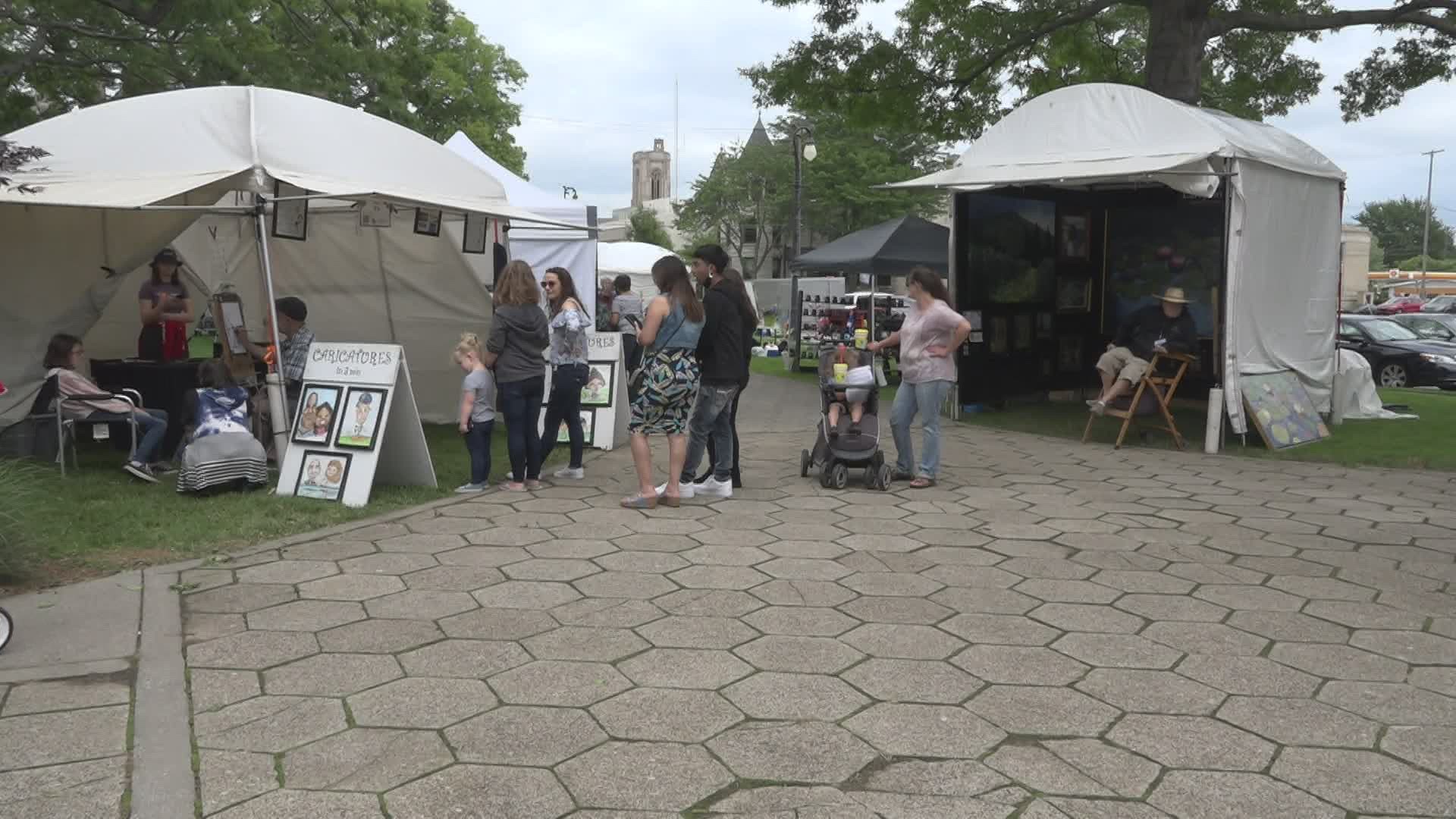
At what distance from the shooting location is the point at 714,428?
759 centimetres

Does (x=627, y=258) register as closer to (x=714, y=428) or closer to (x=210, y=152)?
(x=210, y=152)

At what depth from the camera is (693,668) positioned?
4.18 metres

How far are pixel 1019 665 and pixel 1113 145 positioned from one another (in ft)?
24.4

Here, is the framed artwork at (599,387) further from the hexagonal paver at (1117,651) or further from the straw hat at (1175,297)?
the hexagonal paver at (1117,651)

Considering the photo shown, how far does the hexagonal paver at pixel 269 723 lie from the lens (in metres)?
3.50

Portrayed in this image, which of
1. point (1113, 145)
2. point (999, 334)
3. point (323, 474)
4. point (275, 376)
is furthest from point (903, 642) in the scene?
point (999, 334)

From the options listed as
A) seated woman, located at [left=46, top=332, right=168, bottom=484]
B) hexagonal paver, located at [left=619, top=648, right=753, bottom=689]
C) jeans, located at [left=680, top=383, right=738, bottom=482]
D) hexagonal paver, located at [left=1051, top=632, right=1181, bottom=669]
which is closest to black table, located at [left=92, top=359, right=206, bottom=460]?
seated woman, located at [left=46, top=332, right=168, bottom=484]

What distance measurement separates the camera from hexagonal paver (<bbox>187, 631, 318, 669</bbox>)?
424 cm

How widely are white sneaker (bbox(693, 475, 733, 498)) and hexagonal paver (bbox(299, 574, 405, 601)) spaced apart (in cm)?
267

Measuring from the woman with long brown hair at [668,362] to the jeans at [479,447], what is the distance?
1.17 m

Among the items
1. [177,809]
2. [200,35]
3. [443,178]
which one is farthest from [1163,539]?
[200,35]

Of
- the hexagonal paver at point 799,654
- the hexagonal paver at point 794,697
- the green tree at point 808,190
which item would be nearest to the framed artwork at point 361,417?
the hexagonal paver at point 799,654

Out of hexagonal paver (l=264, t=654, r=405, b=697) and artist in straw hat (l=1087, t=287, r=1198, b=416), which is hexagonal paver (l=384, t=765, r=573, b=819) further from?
artist in straw hat (l=1087, t=287, r=1198, b=416)

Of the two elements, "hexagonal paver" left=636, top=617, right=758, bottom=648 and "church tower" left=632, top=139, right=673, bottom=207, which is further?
"church tower" left=632, top=139, right=673, bottom=207
